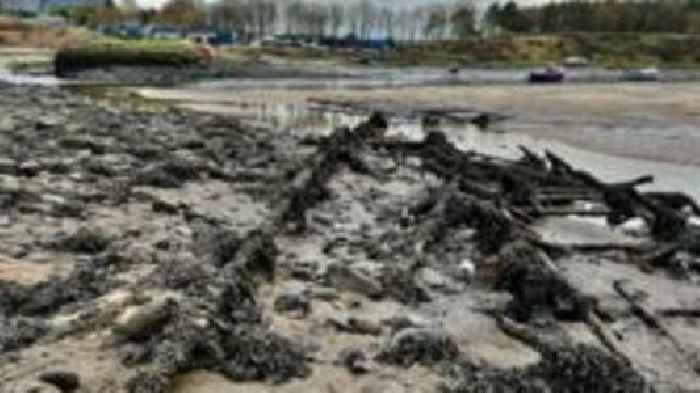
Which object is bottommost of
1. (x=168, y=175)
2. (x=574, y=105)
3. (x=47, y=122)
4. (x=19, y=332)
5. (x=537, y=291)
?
(x=574, y=105)

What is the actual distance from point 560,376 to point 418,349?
1.37 m

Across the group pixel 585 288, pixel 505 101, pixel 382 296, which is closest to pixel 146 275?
pixel 382 296

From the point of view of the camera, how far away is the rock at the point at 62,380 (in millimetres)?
8734

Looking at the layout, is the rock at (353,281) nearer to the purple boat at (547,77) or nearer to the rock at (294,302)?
the rock at (294,302)

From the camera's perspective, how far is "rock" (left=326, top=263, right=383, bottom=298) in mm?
13461

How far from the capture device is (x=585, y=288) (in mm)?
15156

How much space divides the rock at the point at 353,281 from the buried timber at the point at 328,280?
0.08 feet

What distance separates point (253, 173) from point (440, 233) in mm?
8169

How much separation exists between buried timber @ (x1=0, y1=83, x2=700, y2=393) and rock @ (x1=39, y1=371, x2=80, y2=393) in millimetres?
22

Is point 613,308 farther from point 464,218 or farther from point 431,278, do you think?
point 464,218

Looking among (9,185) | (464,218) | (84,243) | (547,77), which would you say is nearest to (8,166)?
(9,185)

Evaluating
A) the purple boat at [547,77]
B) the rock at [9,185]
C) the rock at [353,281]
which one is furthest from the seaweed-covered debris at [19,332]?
the purple boat at [547,77]

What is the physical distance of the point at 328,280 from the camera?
1391 centimetres

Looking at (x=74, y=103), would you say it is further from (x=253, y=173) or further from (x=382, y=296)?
(x=382, y=296)
